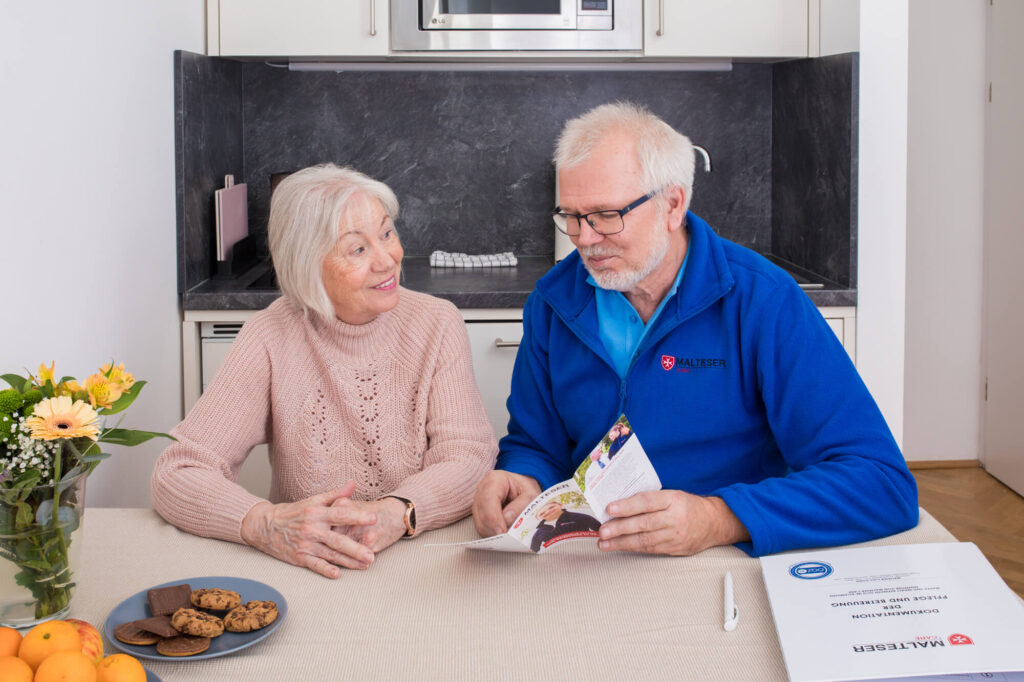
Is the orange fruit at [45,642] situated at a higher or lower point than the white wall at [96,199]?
lower

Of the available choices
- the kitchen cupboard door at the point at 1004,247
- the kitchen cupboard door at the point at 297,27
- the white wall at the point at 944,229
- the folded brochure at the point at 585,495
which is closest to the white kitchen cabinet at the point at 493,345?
the kitchen cupboard door at the point at 297,27

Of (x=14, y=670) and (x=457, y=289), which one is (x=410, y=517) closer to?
(x=14, y=670)

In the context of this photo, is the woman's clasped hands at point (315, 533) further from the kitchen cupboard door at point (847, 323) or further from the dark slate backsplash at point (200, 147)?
the kitchen cupboard door at point (847, 323)

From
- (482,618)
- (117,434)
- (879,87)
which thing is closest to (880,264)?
(879,87)

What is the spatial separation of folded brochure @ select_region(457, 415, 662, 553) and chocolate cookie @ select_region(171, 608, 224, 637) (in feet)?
1.09

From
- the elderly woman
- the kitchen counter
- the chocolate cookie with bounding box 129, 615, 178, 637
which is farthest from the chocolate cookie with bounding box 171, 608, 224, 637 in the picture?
the kitchen counter

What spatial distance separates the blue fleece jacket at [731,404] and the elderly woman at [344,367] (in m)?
0.13

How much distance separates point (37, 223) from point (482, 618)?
1077mm

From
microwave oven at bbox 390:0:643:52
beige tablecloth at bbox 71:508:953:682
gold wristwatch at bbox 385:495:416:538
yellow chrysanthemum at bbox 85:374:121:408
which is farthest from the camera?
microwave oven at bbox 390:0:643:52

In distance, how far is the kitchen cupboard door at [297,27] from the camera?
9.32 feet

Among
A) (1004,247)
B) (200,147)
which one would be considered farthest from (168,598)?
(1004,247)

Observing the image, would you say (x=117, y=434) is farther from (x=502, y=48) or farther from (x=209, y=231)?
(x=502, y=48)

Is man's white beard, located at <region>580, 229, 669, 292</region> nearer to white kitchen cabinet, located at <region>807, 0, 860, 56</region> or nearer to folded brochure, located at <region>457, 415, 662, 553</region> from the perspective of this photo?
folded brochure, located at <region>457, 415, 662, 553</region>

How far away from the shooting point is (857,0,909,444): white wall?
269 cm
